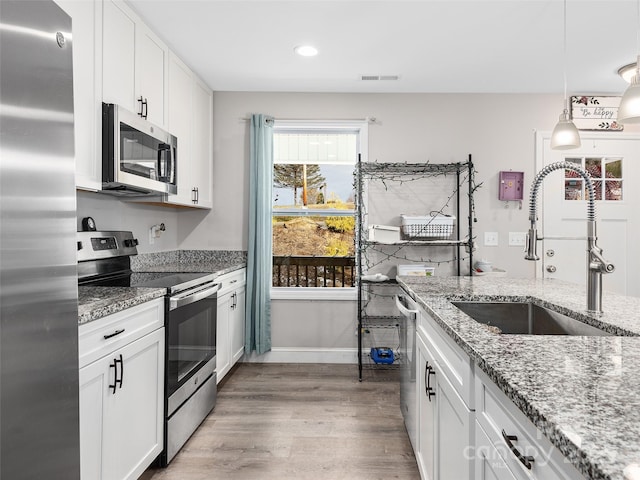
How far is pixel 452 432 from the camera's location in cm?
130

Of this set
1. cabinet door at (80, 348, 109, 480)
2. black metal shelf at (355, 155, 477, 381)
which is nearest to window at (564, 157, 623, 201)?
black metal shelf at (355, 155, 477, 381)

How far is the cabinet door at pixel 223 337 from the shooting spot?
290 centimetres

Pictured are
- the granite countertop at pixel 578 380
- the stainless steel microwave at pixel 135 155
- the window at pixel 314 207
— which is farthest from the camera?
the window at pixel 314 207

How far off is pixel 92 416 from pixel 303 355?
238 centimetres

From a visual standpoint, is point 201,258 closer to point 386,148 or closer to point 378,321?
point 378,321

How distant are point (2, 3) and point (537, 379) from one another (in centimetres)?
133

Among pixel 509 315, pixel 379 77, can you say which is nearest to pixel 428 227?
pixel 379 77

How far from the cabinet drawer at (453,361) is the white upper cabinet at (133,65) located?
191cm

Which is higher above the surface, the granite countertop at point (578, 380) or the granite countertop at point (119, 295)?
the granite countertop at point (119, 295)

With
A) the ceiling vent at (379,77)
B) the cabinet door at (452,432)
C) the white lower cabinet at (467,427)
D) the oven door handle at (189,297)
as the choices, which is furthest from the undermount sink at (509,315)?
the ceiling vent at (379,77)

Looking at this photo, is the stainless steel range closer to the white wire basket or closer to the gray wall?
the gray wall

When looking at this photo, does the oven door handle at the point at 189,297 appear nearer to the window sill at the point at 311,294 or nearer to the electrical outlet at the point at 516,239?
the window sill at the point at 311,294

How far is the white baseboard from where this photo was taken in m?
3.68

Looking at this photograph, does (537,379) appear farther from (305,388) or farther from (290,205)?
(290,205)
